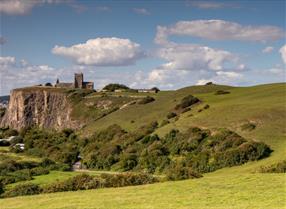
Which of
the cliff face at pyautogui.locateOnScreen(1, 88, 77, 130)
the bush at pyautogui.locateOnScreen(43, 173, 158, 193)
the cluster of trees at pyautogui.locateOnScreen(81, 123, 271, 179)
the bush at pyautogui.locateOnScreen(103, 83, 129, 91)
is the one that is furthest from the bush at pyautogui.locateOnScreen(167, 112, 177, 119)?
the bush at pyautogui.locateOnScreen(103, 83, 129, 91)

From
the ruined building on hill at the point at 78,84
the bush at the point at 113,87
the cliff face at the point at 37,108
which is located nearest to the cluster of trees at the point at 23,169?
the cliff face at the point at 37,108

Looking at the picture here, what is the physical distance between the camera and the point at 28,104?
131125 millimetres

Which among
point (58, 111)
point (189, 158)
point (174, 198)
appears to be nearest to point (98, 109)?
point (58, 111)

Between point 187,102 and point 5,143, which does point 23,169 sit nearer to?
point 187,102

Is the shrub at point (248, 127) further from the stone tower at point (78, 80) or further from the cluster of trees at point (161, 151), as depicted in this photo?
the stone tower at point (78, 80)

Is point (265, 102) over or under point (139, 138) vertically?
over

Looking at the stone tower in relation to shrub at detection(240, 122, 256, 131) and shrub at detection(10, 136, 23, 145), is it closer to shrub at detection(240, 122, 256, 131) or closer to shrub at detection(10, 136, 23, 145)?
shrub at detection(10, 136, 23, 145)

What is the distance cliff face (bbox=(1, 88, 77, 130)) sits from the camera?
4793 inches

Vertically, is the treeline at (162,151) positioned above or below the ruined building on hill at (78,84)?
below

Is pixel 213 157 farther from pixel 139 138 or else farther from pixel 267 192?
pixel 267 192

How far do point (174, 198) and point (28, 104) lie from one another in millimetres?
115367

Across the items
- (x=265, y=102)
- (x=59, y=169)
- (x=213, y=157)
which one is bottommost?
(x=59, y=169)

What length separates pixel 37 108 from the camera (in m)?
129

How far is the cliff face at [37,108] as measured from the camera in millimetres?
121750
